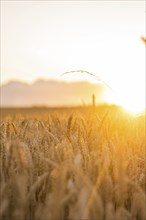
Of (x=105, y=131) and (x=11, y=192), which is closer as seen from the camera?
(x=11, y=192)

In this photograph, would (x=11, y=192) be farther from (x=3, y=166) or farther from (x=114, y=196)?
(x=114, y=196)

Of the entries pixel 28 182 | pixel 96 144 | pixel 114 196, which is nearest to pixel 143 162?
pixel 96 144

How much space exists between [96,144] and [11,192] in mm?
880

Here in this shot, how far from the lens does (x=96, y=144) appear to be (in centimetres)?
251

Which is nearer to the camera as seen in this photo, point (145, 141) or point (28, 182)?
point (28, 182)

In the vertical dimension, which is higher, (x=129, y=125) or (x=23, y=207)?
(x=129, y=125)

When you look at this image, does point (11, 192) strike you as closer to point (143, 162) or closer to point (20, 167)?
point (20, 167)

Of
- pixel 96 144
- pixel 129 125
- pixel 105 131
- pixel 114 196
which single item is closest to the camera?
pixel 114 196

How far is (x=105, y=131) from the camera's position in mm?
2943

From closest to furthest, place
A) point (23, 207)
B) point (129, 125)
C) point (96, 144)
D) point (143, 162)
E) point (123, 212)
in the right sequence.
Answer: point (23, 207) → point (123, 212) → point (143, 162) → point (96, 144) → point (129, 125)

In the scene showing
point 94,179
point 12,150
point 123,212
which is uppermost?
point 12,150

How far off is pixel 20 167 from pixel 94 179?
31cm

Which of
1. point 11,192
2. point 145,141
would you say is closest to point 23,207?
point 11,192

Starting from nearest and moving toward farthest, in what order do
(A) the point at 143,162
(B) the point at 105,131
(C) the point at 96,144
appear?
(A) the point at 143,162 < (C) the point at 96,144 < (B) the point at 105,131
